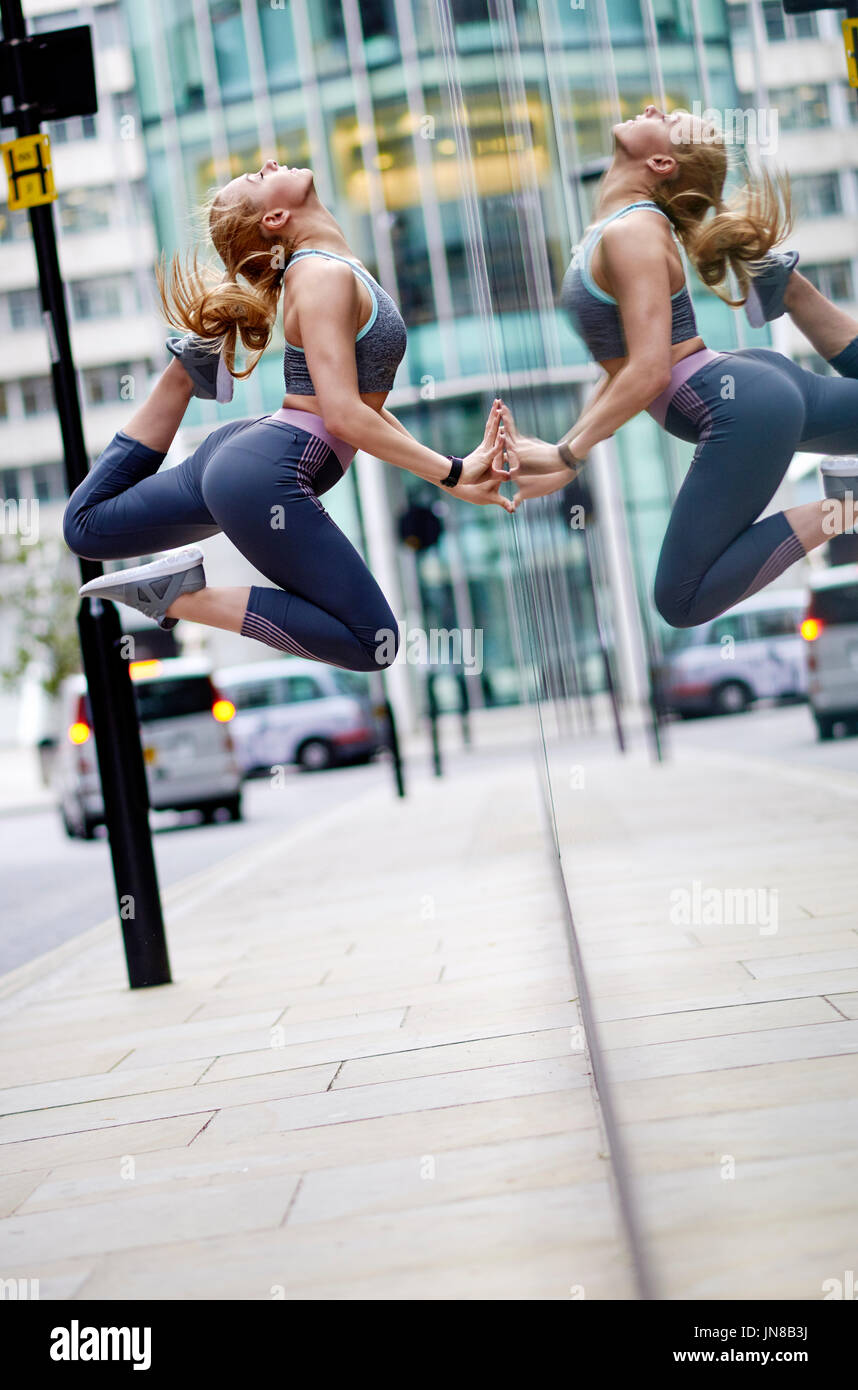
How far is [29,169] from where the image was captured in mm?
4762

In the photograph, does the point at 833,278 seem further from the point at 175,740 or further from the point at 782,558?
the point at 175,740

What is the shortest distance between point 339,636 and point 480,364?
3.31 m

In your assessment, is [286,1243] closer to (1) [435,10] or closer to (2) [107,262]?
(1) [435,10]

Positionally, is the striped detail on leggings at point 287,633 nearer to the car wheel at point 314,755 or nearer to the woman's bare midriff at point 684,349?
the woman's bare midriff at point 684,349

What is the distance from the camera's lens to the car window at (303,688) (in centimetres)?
2203

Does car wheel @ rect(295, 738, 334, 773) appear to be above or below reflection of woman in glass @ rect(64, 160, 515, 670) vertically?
below

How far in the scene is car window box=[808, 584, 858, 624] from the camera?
3.68 m

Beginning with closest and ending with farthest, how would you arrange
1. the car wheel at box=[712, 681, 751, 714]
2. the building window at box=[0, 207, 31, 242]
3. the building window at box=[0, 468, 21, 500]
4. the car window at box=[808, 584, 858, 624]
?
the car window at box=[808, 584, 858, 624] → the car wheel at box=[712, 681, 751, 714] → the building window at box=[0, 207, 31, 242] → the building window at box=[0, 468, 21, 500]

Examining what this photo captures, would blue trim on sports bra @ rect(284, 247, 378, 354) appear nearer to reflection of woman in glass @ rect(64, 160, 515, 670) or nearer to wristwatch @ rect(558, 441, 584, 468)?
reflection of woman in glass @ rect(64, 160, 515, 670)

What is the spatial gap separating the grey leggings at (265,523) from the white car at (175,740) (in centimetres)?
1168

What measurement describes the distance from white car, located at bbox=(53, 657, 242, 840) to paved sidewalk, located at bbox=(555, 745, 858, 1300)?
872 centimetres

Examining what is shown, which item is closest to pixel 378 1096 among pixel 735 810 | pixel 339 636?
pixel 339 636

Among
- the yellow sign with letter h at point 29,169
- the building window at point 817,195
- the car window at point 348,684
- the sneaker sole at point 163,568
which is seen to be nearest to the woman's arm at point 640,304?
the building window at point 817,195

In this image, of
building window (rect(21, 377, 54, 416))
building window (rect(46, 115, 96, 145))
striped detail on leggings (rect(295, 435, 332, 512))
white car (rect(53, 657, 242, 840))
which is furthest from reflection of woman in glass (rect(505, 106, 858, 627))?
building window (rect(21, 377, 54, 416))
